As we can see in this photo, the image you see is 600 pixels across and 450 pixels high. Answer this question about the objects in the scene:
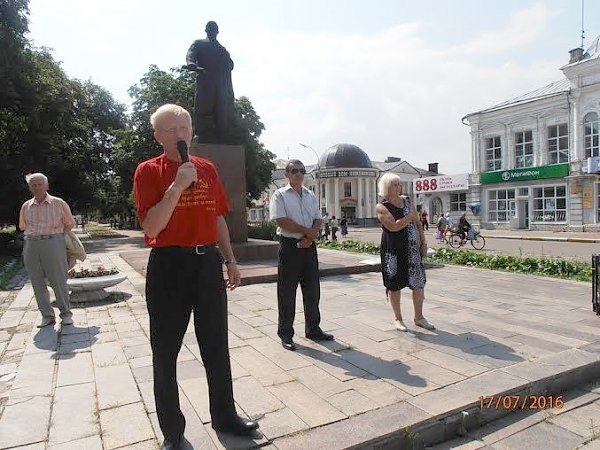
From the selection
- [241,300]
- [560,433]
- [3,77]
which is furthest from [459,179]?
[560,433]

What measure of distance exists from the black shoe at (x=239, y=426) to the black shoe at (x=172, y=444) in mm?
263

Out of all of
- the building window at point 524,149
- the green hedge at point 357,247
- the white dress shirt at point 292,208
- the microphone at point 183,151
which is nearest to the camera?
the microphone at point 183,151

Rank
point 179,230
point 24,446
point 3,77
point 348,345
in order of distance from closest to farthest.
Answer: point 179,230 → point 24,446 → point 348,345 → point 3,77

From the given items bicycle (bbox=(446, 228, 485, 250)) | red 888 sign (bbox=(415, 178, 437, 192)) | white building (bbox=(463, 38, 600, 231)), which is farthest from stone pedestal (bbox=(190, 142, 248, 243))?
red 888 sign (bbox=(415, 178, 437, 192))

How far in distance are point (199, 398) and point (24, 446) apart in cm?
106

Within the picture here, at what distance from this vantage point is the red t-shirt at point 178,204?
2434 millimetres

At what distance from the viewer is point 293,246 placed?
177 inches

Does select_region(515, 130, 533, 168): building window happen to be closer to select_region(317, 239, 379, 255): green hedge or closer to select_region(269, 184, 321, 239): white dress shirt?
select_region(317, 239, 379, 255): green hedge

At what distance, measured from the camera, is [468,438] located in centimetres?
290

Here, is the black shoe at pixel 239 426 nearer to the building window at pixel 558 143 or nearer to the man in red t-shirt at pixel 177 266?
the man in red t-shirt at pixel 177 266

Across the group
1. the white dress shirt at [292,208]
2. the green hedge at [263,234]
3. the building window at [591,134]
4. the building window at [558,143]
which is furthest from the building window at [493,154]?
the white dress shirt at [292,208]

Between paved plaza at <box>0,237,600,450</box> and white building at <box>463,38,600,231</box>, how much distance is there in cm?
2649

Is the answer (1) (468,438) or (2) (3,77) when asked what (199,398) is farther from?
(2) (3,77)

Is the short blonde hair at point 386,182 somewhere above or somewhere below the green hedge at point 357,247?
above
